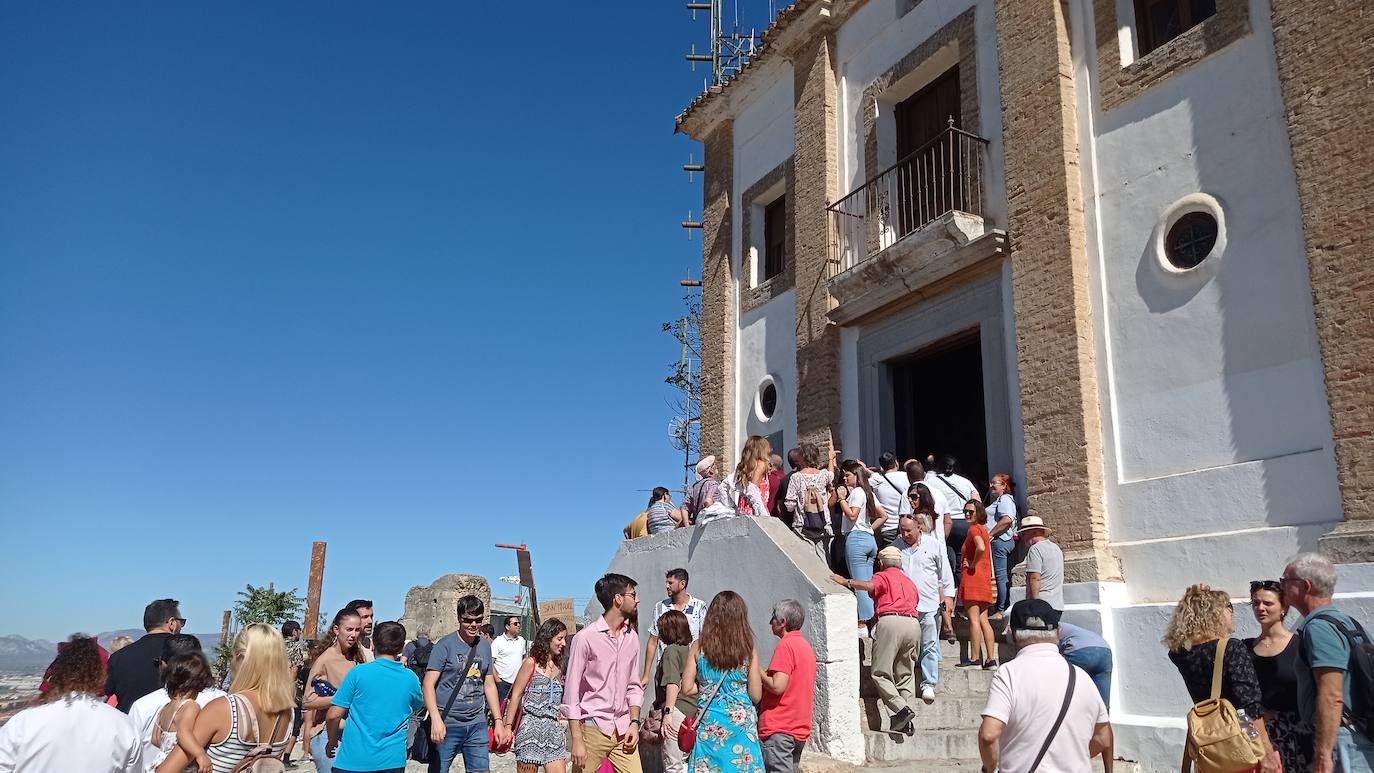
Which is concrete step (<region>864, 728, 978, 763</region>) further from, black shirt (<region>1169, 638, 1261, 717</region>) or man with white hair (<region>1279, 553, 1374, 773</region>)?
man with white hair (<region>1279, 553, 1374, 773</region>)

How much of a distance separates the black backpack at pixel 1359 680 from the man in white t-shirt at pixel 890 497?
5.14 m

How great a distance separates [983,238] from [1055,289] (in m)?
1.08

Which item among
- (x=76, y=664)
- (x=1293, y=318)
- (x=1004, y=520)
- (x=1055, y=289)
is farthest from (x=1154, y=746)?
(x=76, y=664)

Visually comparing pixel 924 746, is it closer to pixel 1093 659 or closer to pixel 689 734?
pixel 1093 659

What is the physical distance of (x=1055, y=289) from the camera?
387 inches

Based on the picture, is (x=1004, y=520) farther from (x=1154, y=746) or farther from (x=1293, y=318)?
(x=1293, y=318)

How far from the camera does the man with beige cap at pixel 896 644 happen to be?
745cm

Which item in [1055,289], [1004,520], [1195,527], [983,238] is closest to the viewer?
[1195,527]

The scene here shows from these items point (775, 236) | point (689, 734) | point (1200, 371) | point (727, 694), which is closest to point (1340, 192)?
point (1200, 371)

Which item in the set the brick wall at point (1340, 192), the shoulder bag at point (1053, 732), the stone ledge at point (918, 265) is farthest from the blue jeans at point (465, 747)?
the stone ledge at point (918, 265)

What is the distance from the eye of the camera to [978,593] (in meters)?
8.27

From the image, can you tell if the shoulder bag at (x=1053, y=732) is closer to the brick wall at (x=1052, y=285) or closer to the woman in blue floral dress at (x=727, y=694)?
the woman in blue floral dress at (x=727, y=694)

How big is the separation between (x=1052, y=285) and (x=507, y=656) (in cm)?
624

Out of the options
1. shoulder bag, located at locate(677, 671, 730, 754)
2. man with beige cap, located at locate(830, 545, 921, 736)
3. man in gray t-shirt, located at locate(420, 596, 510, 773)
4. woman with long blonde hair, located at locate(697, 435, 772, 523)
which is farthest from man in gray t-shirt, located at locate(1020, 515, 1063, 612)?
man in gray t-shirt, located at locate(420, 596, 510, 773)
